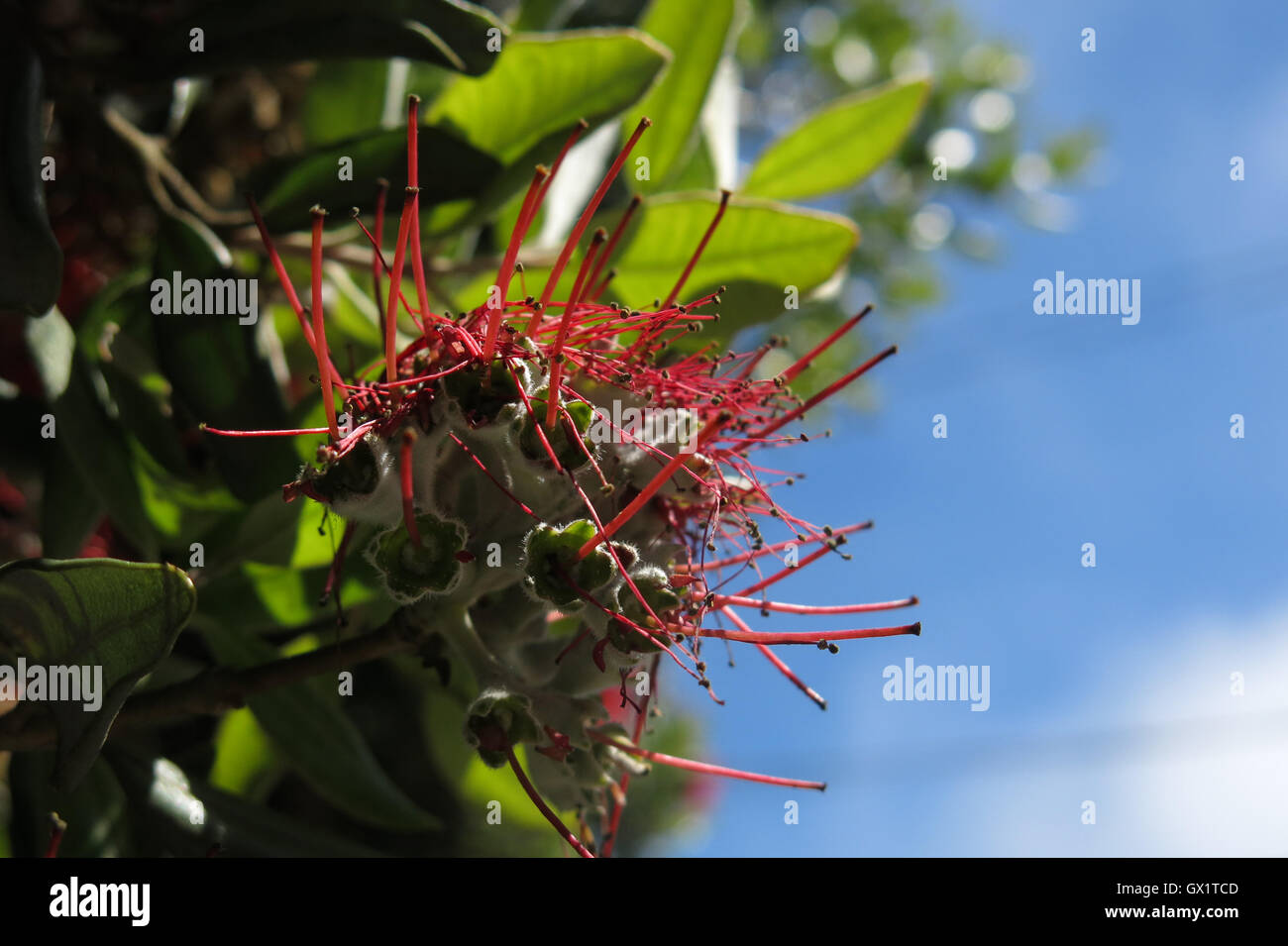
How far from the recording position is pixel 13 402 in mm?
1308

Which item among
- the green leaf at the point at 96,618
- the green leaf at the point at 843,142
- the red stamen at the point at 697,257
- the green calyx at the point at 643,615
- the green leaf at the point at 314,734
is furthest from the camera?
the green leaf at the point at 843,142

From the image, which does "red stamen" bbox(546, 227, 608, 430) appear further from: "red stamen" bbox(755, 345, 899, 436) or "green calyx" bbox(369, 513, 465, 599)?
"red stamen" bbox(755, 345, 899, 436)

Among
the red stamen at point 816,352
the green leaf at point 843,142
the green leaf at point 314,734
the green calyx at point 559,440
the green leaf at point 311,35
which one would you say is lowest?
the green leaf at point 314,734

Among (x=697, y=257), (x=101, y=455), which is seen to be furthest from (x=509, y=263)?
(x=101, y=455)

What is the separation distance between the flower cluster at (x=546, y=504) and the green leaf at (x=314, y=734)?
27 cm

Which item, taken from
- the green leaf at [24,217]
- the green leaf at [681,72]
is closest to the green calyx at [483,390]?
the green leaf at [24,217]

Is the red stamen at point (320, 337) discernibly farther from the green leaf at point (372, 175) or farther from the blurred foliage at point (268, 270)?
the green leaf at point (372, 175)

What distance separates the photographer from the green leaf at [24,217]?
Answer: 95cm

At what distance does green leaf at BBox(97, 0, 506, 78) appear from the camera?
1.13 meters

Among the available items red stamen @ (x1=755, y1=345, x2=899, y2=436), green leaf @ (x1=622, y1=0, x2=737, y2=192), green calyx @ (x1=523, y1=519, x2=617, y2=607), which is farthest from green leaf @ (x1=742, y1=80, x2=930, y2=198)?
green calyx @ (x1=523, y1=519, x2=617, y2=607)

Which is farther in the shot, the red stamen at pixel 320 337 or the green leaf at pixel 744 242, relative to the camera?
the green leaf at pixel 744 242

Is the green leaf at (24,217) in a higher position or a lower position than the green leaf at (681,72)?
lower

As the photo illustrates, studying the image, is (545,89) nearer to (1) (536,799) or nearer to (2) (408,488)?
(2) (408,488)
